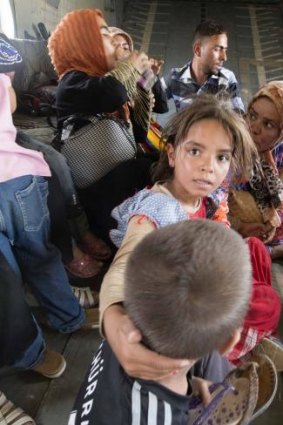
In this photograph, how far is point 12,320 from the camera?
1154mm

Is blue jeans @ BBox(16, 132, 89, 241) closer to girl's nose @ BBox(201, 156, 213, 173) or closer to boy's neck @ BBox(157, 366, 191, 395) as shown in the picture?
girl's nose @ BBox(201, 156, 213, 173)

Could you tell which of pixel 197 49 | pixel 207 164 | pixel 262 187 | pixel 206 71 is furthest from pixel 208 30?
pixel 207 164

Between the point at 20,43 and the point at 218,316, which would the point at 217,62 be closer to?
the point at 20,43

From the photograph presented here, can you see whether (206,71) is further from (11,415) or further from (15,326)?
(11,415)

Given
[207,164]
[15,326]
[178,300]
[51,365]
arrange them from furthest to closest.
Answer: [51,365] < [15,326] < [207,164] < [178,300]

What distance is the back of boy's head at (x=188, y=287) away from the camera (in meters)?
0.53

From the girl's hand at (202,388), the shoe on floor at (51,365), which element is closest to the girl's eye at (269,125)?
the girl's hand at (202,388)

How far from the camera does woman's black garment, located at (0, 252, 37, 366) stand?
1129mm

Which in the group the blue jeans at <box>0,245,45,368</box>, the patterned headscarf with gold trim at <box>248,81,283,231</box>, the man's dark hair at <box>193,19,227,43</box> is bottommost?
the blue jeans at <box>0,245,45,368</box>

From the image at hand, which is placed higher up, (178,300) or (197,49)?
(197,49)

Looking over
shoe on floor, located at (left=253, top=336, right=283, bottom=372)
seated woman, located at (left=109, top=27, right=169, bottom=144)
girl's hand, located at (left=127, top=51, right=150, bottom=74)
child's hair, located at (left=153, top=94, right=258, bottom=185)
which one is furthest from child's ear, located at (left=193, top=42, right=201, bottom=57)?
shoe on floor, located at (left=253, top=336, right=283, bottom=372)

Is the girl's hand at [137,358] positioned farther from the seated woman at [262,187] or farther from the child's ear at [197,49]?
the child's ear at [197,49]

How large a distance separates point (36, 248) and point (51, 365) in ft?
1.39

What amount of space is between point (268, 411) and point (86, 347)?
0.68 metres
